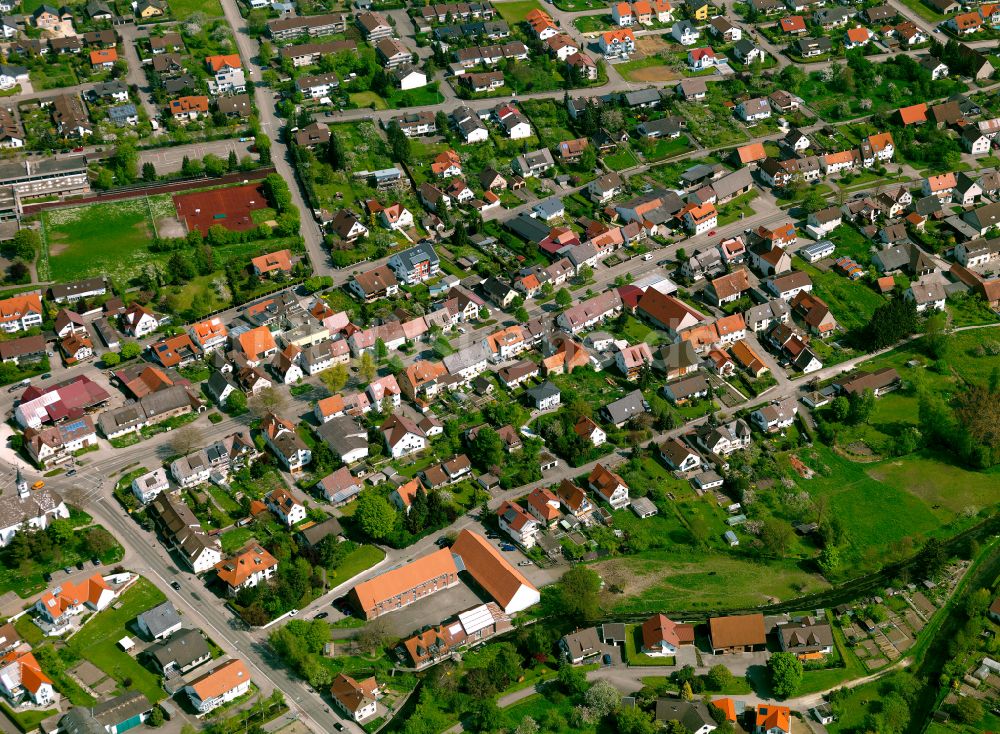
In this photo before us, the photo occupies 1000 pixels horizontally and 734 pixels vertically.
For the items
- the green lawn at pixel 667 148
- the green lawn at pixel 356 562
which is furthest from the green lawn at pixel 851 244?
the green lawn at pixel 356 562

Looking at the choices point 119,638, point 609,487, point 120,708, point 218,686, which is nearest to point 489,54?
point 609,487

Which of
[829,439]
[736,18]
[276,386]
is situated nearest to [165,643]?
[276,386]

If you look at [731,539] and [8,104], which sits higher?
[8,104]

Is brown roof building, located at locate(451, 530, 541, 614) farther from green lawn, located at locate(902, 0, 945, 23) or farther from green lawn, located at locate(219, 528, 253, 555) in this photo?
green lawn, located at locate(902, 0, 945, 23)

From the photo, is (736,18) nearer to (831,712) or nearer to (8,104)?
(8,104)

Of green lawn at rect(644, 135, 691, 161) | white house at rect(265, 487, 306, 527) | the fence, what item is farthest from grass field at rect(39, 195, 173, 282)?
green lawn at rect(644, 135, 691, 161)

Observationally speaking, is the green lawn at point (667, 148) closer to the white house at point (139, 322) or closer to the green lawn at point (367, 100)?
the green lawn at point (367, 100)

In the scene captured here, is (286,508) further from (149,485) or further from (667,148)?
(667,148)
